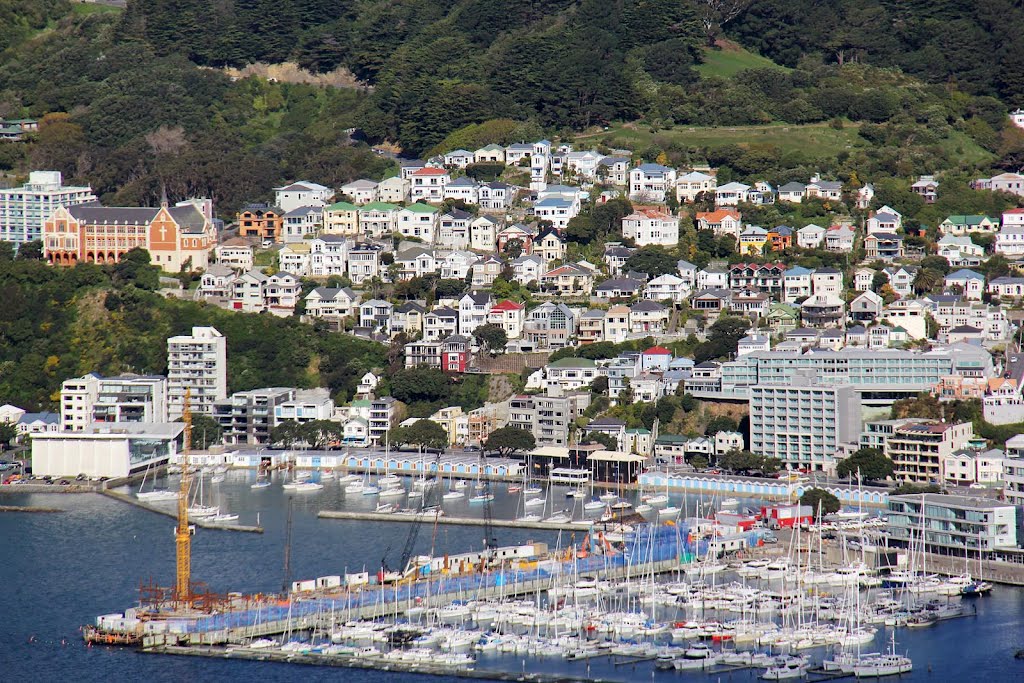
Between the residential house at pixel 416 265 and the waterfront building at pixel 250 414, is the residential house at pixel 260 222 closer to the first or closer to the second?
the residential house at pixel 416 265

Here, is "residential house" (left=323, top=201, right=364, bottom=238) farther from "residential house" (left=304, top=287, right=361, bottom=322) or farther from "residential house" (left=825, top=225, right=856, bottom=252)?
"residential house" (left=825, top=225, right=856, bottom=252)

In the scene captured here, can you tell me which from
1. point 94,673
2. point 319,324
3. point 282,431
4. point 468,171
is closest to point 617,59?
point 468,171

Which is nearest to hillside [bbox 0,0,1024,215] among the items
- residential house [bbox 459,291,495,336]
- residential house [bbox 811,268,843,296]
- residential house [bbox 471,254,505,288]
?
residential house [bbox 811,268,843,296]

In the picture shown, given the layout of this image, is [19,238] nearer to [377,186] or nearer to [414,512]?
[377,186]

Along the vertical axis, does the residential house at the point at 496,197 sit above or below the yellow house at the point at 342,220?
above

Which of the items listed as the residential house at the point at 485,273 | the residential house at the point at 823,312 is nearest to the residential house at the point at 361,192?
the residential house at the point at 485,273

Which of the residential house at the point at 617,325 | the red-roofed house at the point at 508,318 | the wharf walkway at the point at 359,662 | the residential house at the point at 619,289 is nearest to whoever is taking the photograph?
the wharf walkway at the point at 359,662
